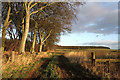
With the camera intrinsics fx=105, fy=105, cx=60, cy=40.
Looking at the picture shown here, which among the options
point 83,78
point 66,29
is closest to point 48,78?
point 83,78

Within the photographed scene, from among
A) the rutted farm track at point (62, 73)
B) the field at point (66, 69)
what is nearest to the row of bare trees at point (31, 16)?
the field at point (66, 69)

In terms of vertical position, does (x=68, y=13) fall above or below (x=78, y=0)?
below

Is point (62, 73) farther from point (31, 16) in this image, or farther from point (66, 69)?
point (31, 16)

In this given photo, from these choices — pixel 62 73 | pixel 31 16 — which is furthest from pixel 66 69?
pixel 31 16

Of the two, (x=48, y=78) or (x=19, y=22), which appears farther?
(x=19, y=22)

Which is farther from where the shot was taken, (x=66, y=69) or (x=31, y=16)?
(x=31, y=16)

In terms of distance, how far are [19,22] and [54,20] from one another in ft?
21.7

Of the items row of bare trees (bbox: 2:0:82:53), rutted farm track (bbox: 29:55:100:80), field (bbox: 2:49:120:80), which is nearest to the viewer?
rutted farm track (bbox: 29:55:100:80)

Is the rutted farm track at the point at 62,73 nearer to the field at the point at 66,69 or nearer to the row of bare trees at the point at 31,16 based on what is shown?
the field at the point at 66,69

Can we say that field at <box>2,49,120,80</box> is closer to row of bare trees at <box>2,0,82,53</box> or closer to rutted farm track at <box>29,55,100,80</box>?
rutted farm track at <box>29,55,100,80</box>

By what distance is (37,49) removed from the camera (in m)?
29.0

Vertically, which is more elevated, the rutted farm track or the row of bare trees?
the row of bare trees

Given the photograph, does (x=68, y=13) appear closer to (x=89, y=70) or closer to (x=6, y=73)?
(x=89, y=70)

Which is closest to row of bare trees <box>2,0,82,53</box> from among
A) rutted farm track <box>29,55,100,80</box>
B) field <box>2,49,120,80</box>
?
field <box>2,49,120,80</box>
